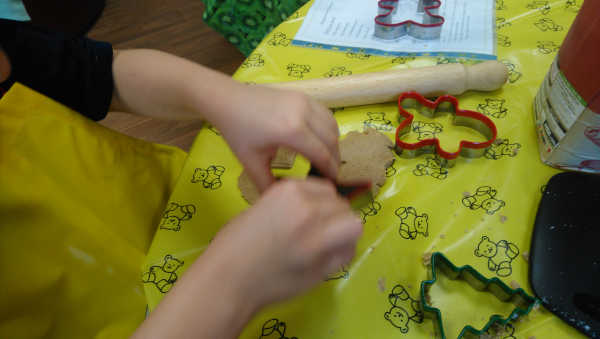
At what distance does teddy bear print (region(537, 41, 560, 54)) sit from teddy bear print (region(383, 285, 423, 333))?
A: 55cm

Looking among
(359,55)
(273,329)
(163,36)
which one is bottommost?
(163,36)

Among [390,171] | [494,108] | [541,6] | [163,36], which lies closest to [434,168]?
[390,171]

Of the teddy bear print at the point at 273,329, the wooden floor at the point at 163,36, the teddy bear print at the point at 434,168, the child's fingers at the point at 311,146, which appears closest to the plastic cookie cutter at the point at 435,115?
the teddy bear print at the point at 434,168

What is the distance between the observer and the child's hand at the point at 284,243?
273 mm

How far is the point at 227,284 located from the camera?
28 cm

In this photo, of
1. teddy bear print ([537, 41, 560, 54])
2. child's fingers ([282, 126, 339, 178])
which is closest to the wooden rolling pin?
teddy bear print ([537, 41, 560, 54])

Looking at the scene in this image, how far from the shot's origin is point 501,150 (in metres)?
0.52

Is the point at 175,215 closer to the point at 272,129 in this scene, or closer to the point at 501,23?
the point at 272,129

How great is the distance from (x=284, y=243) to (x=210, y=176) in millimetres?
296

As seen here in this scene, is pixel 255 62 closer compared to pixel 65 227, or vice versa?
pixel 65 227

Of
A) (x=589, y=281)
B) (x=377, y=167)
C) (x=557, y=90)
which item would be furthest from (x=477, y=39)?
(x=589, y=281)

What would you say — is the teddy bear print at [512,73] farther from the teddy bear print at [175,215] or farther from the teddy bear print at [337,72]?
the teddy bear print at [175,215]

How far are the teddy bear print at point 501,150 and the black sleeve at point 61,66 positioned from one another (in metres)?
0.59

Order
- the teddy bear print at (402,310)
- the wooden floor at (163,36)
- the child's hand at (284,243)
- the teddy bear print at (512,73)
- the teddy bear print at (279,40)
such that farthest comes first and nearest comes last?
the wooden floor at (163,36) < the teddy bear print at (279,40) < the teddy bear print at (512,73) < the teddy bear print at (402,310) < the child's hand at (284,243)
